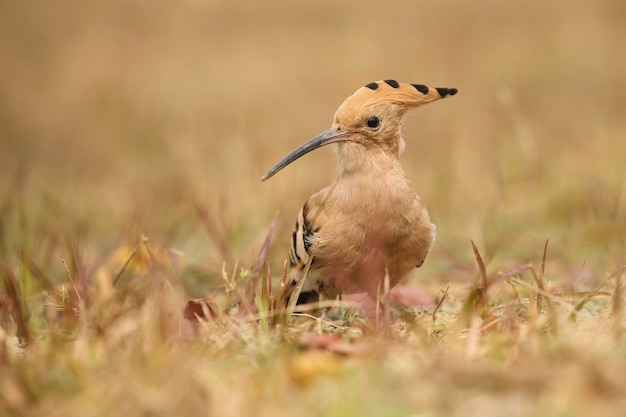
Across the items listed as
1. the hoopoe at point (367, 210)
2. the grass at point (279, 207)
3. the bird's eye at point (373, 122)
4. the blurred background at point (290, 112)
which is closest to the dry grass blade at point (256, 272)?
the grass at point (279, 207)

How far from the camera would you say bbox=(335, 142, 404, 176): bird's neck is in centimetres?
255

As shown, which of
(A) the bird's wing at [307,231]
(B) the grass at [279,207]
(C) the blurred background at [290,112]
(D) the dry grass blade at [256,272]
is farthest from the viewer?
(C) the blurred background at [290,112]

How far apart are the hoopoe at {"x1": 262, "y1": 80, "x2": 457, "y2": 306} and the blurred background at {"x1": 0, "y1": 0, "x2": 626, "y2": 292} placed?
0.85 metres

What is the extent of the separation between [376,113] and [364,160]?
148 millimetres

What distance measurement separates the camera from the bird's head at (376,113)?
8.44 feet

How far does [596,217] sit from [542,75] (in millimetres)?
4003

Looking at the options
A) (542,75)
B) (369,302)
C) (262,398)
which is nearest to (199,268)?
(369,302)

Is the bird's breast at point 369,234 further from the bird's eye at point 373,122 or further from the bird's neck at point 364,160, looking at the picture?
the bird's eye at point 373,122

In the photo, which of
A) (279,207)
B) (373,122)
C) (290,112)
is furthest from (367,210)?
(290,112)

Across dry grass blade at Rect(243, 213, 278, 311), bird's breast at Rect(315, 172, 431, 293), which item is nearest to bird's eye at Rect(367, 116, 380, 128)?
bird's breast at Rect(315, 172, 431, 293)

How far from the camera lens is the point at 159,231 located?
3.54m

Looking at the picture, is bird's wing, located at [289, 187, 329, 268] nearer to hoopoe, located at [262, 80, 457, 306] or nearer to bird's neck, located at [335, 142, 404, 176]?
hoopoe, located at [262, 80, 457, 306]

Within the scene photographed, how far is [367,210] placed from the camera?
8.02 ft

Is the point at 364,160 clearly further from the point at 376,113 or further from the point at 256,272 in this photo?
the point at 256,272
